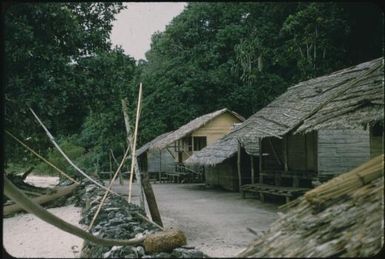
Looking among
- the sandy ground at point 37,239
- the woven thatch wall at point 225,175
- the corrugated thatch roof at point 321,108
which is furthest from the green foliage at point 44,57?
the woven thatch wall at point 225,175

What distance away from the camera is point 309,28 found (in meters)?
14.1

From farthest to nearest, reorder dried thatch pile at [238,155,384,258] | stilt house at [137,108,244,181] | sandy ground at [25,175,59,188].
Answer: sandy ground at [25,175,59,188], stilt house at [137,108,244,181], dried thatch pile at [238,155,384,258]

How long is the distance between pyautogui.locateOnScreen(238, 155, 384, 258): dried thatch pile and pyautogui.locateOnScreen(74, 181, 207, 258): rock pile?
2.06 meters

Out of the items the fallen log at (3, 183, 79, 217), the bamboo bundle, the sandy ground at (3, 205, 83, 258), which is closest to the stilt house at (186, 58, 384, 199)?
the bamboo bundle

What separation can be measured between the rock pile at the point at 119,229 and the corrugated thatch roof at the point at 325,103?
11.6ft

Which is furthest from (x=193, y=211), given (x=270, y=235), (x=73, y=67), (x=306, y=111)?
(x=270, y=235)

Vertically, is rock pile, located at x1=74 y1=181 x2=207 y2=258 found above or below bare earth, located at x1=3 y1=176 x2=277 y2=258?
above

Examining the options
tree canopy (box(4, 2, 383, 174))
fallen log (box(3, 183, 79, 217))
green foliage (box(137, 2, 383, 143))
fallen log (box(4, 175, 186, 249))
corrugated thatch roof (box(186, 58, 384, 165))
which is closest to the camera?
fallen log (box(4, 175, 186, 249))

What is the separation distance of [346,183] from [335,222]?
32 centimetres

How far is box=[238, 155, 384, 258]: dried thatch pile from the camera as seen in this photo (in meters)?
3.23

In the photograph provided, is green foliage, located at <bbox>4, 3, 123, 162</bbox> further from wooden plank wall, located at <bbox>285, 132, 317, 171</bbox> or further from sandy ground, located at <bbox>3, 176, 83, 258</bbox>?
wooden plank wall, located at <bbox>285, 132, 317, 171</bbox>

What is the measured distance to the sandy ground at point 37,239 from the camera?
24.8ft

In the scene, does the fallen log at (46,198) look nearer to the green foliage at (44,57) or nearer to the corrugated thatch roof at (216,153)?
the green foliage at (44,57)

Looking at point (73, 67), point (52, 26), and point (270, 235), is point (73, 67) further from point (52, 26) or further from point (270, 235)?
point (270, 235)
